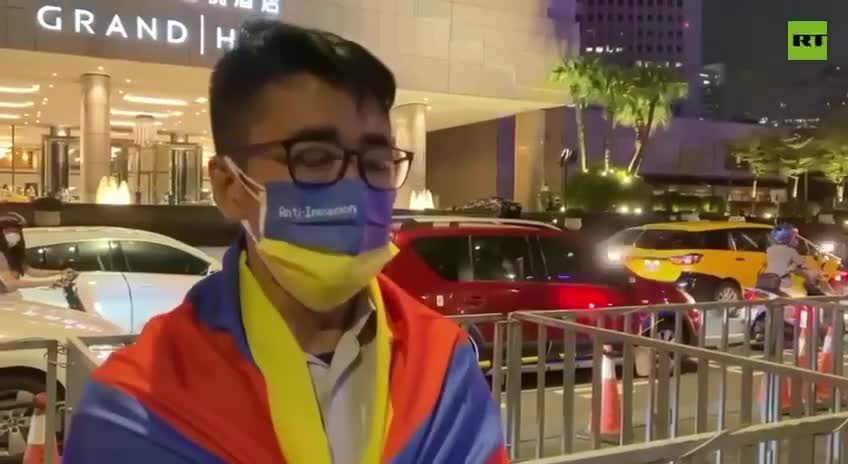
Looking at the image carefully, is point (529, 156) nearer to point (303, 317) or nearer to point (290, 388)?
point (303, 317)

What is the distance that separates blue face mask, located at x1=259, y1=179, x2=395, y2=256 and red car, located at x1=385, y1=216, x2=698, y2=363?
25.6 ft

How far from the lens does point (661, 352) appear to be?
5.34m

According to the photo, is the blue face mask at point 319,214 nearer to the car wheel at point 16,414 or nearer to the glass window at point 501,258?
the car wheel at point 16,414

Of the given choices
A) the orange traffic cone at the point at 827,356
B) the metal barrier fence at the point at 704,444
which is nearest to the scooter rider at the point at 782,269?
the orange traffic cone at the point at 827,356

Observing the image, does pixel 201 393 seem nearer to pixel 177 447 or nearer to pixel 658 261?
pixel 177 447

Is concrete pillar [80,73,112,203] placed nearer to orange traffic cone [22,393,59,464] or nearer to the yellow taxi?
the yellow taxi

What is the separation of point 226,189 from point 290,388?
17.2 inches

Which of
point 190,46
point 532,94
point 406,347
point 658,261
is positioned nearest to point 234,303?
point 406,347

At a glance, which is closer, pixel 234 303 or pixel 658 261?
pixel 234 303

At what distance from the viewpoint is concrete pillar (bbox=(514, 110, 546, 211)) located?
37844 mm

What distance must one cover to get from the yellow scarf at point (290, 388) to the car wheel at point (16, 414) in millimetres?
5025

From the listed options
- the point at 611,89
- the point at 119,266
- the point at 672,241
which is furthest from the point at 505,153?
the point at 119,266

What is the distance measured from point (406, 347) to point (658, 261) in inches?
648

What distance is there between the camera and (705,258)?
1783cm
